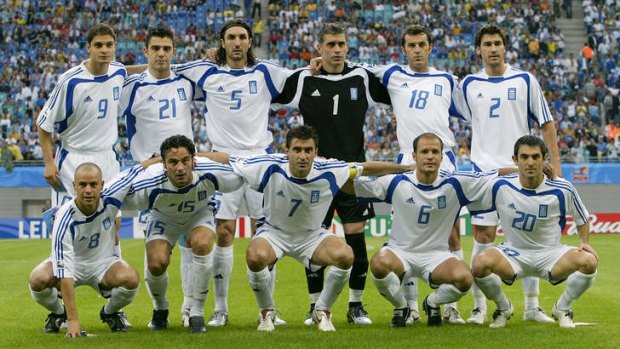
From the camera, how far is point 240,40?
8.65 m

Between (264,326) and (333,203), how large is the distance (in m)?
1.36

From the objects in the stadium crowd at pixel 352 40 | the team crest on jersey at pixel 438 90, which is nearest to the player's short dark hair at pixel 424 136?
the team crest on jersey at pixel 438 90

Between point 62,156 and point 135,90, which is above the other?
point 135,90

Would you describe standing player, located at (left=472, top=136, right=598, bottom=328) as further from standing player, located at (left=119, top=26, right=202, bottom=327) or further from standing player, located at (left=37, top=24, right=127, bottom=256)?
standing player, located at (left=37, top=24, right=127, bottom=256)

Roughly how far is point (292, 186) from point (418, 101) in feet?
4.92

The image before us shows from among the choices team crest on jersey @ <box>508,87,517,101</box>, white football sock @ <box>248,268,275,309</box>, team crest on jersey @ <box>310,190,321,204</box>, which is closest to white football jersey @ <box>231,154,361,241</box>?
team crest on jersey @ <box>310,190,321,204</box>

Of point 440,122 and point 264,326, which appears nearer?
point 264,326

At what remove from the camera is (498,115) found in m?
8.62

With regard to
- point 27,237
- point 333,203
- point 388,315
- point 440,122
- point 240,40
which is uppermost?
point 240,40

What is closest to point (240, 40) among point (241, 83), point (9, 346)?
point (241, 83)

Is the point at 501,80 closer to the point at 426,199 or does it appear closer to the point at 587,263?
the point at 426,199

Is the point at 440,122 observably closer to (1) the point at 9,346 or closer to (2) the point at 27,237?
(1) the point at 9,346

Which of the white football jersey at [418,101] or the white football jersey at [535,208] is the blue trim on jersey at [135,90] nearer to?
the white football jersey at [418,101]

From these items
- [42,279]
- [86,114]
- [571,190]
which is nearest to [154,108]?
[86,114]
